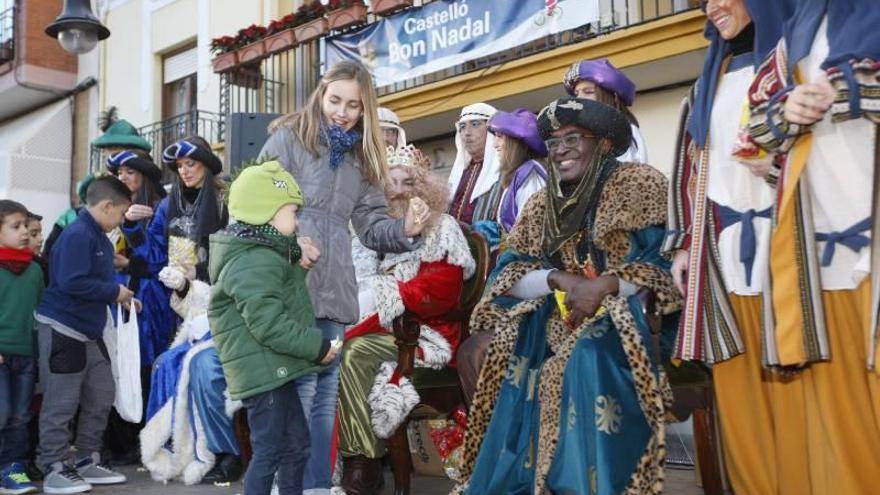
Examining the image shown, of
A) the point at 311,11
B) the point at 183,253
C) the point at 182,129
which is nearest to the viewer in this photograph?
the point at 183,253

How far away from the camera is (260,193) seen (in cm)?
332

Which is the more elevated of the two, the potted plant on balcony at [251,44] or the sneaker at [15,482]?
the potted plant on balcony at [251,44]

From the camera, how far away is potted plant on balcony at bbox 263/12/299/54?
12359 millimetres

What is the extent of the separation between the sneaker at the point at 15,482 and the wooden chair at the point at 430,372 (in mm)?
2019

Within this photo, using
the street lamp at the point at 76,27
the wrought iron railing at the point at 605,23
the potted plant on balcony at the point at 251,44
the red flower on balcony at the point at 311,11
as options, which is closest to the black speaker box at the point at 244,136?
the street lamp at the point at 76,27

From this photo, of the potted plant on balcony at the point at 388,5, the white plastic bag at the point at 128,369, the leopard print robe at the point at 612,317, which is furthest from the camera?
the potted plant on balcony at the point at 388,5

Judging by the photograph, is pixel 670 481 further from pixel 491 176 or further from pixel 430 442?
pixel 491 176

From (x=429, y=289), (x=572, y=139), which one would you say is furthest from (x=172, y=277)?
(x=572, y=139)

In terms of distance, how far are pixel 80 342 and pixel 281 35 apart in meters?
8.45

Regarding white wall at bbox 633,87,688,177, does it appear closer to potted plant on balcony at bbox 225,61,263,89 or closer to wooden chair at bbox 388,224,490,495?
wooden chair at bbox 388,224,490,495

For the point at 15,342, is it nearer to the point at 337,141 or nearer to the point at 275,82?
the point at 337,141

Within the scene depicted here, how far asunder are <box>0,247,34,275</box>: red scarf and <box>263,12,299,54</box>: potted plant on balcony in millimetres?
7811

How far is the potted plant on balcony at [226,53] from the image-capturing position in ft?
43.3

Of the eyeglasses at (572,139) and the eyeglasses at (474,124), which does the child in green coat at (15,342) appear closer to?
the eyeglasses at (474,124)
